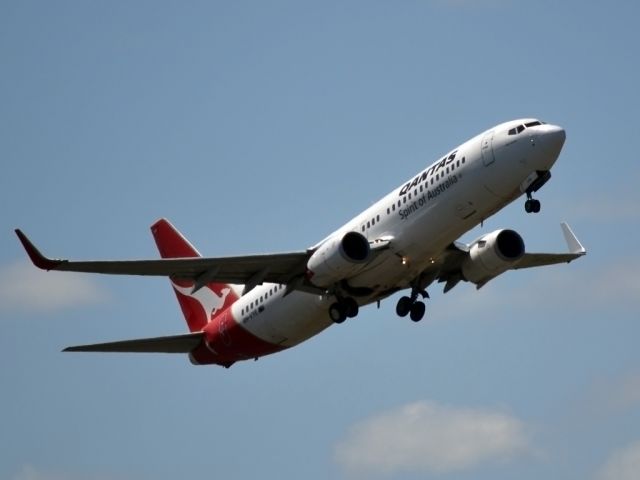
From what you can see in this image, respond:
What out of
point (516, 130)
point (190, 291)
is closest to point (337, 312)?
point (516, 130)

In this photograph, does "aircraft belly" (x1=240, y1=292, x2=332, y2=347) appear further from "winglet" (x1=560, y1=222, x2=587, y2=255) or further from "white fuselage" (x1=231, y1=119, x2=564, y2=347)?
"winglet" (x1=560, y1=222, x2=587, y2=255)

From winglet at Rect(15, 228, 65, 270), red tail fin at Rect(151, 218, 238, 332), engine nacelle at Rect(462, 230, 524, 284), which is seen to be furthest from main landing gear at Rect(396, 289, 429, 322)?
winglet at Rect(15, 228, 65, 270)

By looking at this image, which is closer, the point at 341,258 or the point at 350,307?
the point at 341,258

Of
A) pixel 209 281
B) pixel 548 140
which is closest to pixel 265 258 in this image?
pixel 209 281

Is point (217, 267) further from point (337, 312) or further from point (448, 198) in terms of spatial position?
point (448, 198)

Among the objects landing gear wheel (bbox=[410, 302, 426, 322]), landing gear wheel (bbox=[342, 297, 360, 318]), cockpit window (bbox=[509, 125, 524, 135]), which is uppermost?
cockpit window (bbox=[509, 125, 524, 135])

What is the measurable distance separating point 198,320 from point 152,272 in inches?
433

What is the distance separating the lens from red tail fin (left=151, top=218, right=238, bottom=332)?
6303 centimetres

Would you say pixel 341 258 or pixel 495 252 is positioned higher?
pixel 495 252

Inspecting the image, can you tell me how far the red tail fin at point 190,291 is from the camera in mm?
63031

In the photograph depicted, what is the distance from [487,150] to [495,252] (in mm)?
6056

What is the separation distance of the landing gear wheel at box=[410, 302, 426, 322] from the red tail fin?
7931mm

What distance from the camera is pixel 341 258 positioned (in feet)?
174

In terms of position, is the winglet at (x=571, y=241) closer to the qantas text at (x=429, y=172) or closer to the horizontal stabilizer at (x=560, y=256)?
the horizontal stabilizer at (x=560, y=256)
